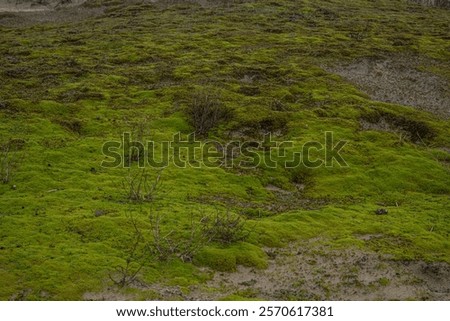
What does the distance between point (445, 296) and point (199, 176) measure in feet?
31.1

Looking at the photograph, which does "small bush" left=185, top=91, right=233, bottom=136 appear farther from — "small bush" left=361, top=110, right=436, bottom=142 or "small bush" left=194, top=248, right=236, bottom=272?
"small bush" left=194, top=248, right=236, bottom=272

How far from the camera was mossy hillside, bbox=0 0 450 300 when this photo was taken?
1249 centimetres

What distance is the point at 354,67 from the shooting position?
132 ft

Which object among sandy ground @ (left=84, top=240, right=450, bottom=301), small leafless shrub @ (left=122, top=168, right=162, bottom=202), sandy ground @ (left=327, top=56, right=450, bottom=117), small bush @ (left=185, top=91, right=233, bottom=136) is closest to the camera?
sandy ground @ (left=84, top=240, right=450, bottom=301)

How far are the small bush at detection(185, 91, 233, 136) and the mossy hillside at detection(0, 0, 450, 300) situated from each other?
0.52 meters

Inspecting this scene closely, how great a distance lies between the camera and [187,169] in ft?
61.7

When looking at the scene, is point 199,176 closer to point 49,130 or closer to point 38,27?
point 49,130

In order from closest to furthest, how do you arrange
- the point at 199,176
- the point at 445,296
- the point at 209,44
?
the point at 445,296 → the point at 199,176 → the point at 209,44

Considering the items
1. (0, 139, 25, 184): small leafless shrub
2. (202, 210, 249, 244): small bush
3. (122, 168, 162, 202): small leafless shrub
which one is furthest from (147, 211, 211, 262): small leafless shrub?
(0, 139, 25, 184): small leafless shrub

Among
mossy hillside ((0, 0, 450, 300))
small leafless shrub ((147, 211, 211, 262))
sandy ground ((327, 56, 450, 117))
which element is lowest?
sandy ground ((327, 56, 450, 117))

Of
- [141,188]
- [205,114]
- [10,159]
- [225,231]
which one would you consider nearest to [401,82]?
[205,114]

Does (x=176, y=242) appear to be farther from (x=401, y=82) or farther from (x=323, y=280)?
(x=401, y=82)

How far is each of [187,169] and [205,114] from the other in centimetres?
523

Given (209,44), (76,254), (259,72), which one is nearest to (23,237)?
(76,254)
